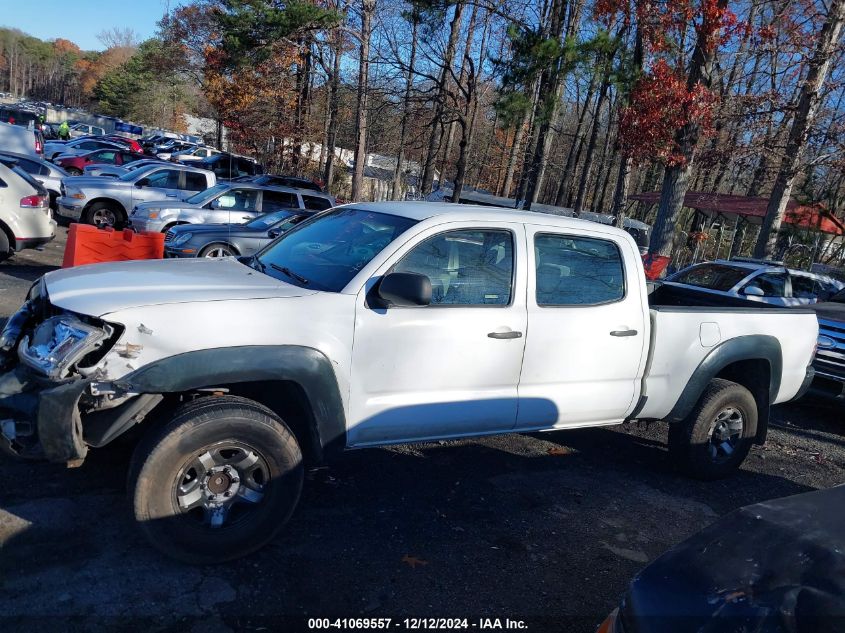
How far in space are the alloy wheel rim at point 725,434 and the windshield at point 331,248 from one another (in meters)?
3.08

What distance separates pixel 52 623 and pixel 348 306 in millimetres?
1948

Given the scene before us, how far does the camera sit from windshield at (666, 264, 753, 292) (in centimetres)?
1095

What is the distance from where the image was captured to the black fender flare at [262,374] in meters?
3.15

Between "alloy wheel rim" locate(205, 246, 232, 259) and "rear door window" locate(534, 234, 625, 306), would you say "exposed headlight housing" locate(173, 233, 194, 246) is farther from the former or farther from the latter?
"rear door window" locate(534, 234, 625, 306)

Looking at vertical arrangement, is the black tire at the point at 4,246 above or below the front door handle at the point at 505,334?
below

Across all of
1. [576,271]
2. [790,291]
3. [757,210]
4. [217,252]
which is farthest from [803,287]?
[757,210]

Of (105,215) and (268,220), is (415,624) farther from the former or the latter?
(105,215)

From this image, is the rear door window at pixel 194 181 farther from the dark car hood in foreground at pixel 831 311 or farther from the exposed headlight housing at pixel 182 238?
the dark car hood in foreground at pixel 831 311

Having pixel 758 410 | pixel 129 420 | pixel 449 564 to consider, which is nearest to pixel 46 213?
pixel 129 420

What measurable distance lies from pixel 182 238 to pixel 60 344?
7.85 meters

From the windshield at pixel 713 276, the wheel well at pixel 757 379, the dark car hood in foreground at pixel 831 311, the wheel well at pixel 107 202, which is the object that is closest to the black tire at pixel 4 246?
the wheel well at pixel 107 202

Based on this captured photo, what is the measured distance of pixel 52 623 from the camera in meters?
2.88

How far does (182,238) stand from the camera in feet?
34.7

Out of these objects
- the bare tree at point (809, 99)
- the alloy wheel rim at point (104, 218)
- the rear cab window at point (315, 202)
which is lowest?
the alloy wheel rim at point (104, 218)
